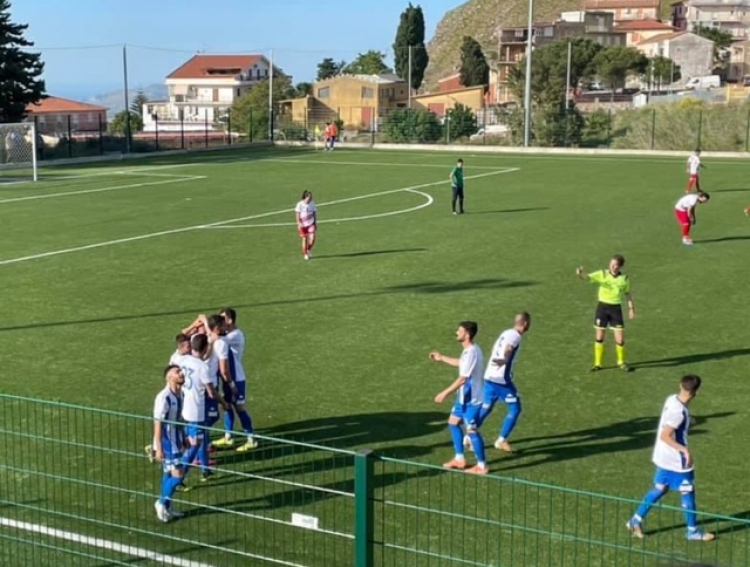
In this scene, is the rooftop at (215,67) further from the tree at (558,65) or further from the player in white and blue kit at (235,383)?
the player in white and blue kit at (235,383)

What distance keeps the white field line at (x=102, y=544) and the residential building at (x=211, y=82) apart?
453 feet

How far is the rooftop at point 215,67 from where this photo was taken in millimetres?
146000

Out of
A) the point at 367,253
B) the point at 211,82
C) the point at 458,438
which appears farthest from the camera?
the point at 211,82

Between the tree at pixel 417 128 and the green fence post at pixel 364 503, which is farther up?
the tree at pixel 417 128

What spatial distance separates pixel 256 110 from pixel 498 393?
233 feet

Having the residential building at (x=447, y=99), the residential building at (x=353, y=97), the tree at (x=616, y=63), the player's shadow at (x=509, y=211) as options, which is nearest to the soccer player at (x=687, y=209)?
the player's shadow at (x=509, y=211)

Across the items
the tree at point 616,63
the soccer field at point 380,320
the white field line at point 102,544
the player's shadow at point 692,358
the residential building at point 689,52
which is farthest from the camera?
the residential building at point 689,52

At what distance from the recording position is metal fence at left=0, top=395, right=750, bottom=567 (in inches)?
333

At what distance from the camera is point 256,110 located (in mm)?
79500

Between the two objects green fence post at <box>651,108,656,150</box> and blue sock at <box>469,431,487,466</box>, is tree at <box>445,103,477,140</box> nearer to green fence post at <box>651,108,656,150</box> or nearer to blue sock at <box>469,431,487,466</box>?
green fence post at <box>651,108,656,150</box>

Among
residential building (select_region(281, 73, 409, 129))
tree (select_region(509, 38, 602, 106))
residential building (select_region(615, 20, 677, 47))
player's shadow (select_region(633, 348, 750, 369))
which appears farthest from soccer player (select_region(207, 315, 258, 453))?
residential building (select_region(615, 20, 677, 47))

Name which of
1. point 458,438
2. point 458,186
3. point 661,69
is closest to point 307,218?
point 458,186

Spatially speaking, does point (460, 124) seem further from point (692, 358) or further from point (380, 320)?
point (692, 358)

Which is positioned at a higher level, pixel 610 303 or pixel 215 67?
pixel 215 67
